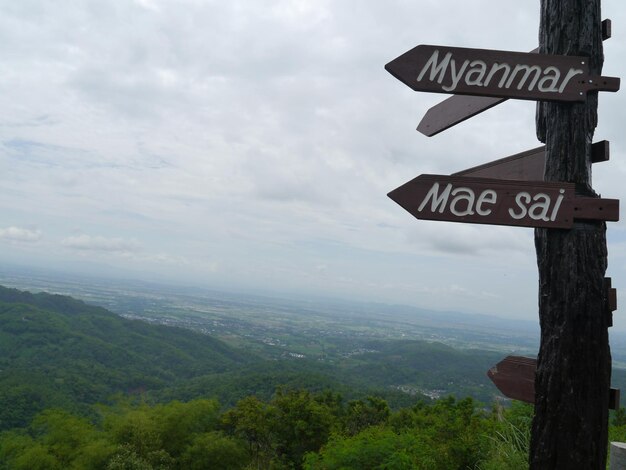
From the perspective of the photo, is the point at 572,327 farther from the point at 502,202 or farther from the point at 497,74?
the point at 497,74

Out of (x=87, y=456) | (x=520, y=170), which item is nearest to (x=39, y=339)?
(x=87, y=456)

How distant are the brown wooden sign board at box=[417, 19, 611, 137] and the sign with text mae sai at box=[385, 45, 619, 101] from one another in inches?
8.2

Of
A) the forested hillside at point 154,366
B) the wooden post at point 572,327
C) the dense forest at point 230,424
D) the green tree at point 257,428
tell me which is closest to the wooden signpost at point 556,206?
the wooden post at point 572,327

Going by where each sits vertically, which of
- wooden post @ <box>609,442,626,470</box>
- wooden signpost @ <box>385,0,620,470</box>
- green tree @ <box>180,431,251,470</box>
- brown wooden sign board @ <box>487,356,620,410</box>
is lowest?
green tree @ <box>180,431,251,470</box>

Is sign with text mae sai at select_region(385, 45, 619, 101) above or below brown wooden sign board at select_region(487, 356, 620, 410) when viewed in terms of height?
above

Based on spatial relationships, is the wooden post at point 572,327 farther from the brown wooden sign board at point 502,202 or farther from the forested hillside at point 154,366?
the forested hillside at point 154,366

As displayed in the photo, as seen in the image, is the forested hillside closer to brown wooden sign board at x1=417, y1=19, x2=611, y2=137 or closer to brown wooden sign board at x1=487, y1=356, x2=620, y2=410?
brown wooden sign board at x1=487, y1=356, x2=620, y2=410

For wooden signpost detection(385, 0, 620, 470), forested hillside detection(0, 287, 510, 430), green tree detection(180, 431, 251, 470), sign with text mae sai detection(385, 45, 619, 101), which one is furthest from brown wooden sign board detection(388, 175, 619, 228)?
forested hillside detection(0, 287, 510, 430)

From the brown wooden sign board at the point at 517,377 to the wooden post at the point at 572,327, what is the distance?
0.13 m

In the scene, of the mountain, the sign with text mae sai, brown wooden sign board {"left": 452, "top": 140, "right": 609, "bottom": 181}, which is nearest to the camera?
the sign with text mae sai

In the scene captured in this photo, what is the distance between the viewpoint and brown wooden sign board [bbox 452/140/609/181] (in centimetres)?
232

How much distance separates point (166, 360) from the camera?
238ft

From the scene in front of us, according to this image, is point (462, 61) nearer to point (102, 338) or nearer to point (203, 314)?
point (102, 338)

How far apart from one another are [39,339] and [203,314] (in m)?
65.0
